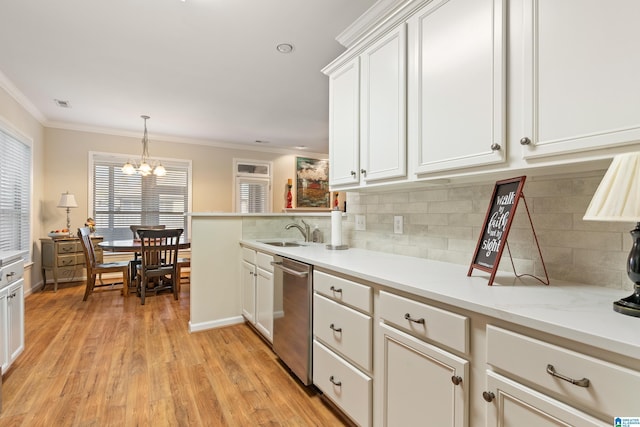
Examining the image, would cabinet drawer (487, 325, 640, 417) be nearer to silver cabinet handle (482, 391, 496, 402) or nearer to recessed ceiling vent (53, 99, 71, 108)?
silver cabinet handle (482, 391, 496, 402)

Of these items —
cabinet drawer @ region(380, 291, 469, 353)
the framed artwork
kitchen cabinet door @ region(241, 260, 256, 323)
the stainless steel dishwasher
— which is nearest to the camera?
cabinet drawer @ region(380, 291, 469, 353)

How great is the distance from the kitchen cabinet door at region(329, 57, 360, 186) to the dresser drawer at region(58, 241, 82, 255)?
454cm

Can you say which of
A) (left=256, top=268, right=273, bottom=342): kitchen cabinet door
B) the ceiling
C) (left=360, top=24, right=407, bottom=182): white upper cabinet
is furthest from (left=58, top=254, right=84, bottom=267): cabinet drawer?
(left=360, top=24, right=407, bottom=182): white upper cabinet

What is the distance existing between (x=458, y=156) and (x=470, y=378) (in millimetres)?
898

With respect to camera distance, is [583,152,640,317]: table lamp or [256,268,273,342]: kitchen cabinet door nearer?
[583,152,640,317]: table lamp

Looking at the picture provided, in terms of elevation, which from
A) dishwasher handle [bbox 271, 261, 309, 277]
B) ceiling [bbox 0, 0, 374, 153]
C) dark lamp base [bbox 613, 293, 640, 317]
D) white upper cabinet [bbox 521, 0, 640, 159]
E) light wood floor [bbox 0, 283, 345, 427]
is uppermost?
ceiling [bbox 0, 0, 374, 153]

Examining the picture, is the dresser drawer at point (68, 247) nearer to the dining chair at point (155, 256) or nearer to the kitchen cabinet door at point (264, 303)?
the dining chair at point (155, 256)

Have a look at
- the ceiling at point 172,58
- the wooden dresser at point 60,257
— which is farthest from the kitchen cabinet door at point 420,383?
the wooden dresser at point 60,257

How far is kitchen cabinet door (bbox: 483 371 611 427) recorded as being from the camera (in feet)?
2.59

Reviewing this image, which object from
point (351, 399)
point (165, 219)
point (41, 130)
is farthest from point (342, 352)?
point (41, 130)

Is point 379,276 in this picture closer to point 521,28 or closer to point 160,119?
point 521,28

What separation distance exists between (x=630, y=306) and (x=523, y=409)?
1.36 feet

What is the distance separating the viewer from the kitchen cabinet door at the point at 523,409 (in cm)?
79

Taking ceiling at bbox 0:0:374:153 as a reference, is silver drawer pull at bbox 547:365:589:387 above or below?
below
